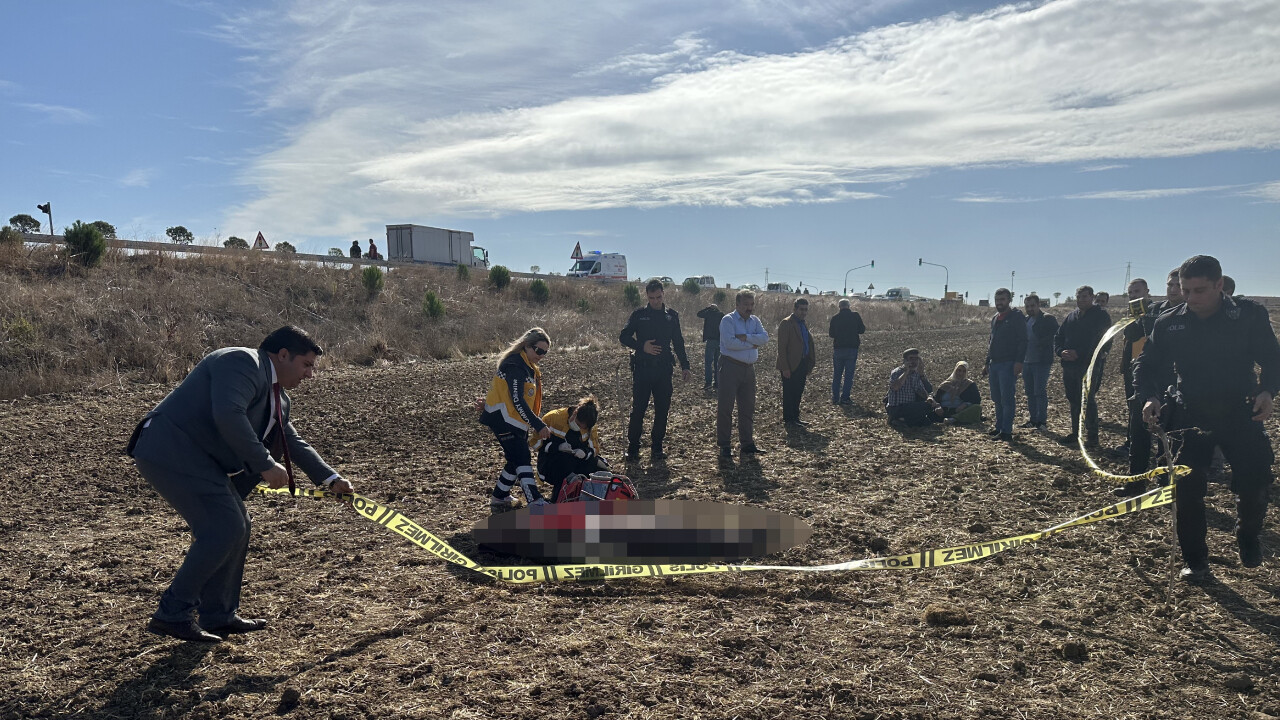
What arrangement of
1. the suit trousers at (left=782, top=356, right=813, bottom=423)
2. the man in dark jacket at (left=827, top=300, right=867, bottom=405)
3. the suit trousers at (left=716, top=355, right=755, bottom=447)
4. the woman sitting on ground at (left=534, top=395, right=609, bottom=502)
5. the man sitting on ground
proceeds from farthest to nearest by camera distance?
the man in dark jacket at (left=827, top=300, right=867, bottom=405) < the suit trousers at (left=782, top=356, right=813, bottom=423) < the man sitting on ground < the suit trousers at (left=716, top=355, right=755, bottom=447) < the woman sitting on ground at (left=534, top=395, right=609, bottom=502)

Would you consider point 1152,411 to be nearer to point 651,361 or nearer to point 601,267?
point 651,361

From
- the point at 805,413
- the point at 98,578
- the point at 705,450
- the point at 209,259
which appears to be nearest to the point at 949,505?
the point at 705,450

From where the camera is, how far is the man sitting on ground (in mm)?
11852

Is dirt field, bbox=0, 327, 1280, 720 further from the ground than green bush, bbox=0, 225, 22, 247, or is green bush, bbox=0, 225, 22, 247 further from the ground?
green bush, bbox=0, 225, 22, 247

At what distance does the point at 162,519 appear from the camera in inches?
293

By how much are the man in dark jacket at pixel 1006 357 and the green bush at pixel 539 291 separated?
22599 mm

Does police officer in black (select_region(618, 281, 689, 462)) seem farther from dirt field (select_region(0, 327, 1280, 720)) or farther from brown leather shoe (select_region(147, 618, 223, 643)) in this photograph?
brown leather shoe (select_region(147, 618, 223, 643))

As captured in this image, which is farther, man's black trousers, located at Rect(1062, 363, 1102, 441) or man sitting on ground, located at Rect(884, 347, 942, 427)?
man sitting on ground, located at Rect(884, 347, 942, 427)

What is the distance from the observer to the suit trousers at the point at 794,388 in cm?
1209

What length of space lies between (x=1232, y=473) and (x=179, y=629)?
669 cm

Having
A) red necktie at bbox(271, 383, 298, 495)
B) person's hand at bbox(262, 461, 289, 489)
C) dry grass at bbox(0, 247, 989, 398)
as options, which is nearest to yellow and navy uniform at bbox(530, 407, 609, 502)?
red necktie at bbox(271, 383, 298, 495)

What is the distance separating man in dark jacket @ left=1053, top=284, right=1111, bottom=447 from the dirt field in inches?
66.5

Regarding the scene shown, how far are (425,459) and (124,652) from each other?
5612mm

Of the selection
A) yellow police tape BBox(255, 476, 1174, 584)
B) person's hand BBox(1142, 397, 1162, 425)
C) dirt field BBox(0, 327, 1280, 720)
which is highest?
person's hand BBox(1142, 397, 1162, 425)
